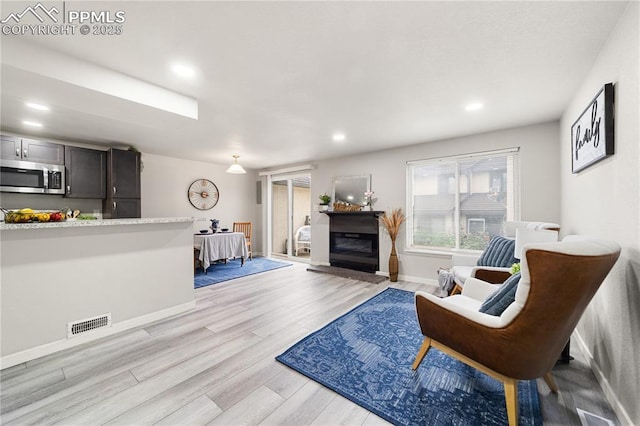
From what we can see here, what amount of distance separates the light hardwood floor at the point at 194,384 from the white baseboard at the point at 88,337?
0.06 meters

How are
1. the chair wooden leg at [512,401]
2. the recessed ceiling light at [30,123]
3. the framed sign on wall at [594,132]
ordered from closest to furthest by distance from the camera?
the chair wooden leg at [512,401] → the framed sign on wall at [594,132] → the recessed ceiling light at [30,123]

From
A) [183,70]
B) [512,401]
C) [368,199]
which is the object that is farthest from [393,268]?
[183,70]

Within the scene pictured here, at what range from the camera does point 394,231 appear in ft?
14.8

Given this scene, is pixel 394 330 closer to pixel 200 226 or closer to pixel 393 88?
pixel 393 88

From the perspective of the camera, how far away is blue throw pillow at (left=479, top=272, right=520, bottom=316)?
152 centimetres

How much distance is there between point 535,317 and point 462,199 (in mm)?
3186

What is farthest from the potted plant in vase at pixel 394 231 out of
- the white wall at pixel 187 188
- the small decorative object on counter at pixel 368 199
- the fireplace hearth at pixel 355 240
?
the white wall at pixel 187 188

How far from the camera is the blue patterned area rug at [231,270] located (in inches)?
177

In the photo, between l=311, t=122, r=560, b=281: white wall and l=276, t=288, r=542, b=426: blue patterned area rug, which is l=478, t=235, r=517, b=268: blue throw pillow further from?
l=276, t=288, r=542, b=426: blue patterned area rug

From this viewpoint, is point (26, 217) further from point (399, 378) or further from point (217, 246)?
point (399, 378)

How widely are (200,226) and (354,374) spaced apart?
213 inches

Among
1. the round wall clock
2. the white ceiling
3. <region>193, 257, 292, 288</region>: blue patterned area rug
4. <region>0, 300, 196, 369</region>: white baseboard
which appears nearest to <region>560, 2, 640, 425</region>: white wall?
the white ceiling

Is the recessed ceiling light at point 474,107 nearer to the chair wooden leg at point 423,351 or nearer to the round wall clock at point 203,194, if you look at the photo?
the chair wooden leg at point 423,351

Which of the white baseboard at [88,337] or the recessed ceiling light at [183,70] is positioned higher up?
the recessed ceiling light at [183,70]
